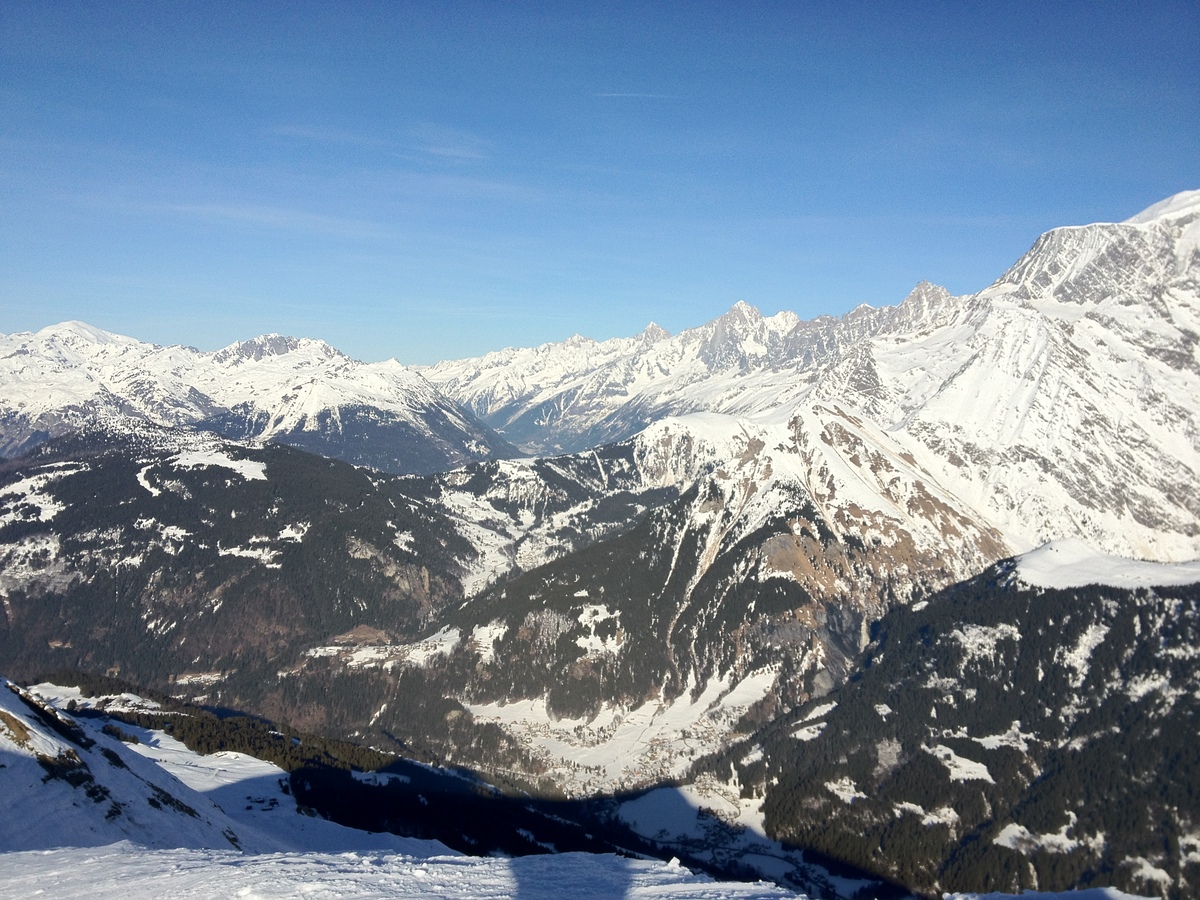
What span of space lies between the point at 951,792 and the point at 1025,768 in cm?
1926

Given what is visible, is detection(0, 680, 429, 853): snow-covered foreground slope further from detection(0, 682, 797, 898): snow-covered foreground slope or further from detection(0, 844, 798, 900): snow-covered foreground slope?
detection(0, 844, 798, 900): snow-covered foreground slope

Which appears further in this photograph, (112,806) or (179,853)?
(112,806)

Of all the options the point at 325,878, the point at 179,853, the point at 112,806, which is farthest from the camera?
the point at 112,806

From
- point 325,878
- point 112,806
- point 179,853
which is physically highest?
point 325,878

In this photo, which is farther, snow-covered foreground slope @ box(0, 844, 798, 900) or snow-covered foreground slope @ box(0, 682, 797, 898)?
snow-covered foreground slope @ box(0, 682, 797, 898)

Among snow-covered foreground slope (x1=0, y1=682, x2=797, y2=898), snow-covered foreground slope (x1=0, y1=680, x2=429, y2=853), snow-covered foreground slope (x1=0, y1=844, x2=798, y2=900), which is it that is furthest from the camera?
snow-covered foreground slope (x1=0, y1=680, x2=429, y2=853)

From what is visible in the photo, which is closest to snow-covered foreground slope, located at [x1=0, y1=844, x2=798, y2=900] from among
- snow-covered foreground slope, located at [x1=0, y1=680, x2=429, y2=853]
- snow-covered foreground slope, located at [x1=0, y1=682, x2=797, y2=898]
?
snow-covered foreground slope, located at [x1=0, y1=682, x2=797, y2=898]

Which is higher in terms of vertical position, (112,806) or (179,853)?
(179,853)

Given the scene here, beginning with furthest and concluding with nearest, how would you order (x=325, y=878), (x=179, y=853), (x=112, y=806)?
(x=112, y=806), (x=179, y=853), (x=325, y=878)

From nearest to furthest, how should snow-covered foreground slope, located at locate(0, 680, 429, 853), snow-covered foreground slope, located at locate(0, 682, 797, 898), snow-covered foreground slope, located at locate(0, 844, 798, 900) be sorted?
1. snow-covered foreground slope, located at locate(0, 844, 798, 900)
2. snow-covered foreground slope, located at locate(0, 682, 797, 898)
3. snow-covered foreground slope, located at locate(0, 680, 429, 853)

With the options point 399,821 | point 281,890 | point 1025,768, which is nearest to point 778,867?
point 1025,768

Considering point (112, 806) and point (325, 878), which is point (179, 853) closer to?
point (325, 878)

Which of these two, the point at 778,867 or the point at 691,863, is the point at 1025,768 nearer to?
the point at 778,867

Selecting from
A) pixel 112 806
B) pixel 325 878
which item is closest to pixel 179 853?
pixel 325 878
